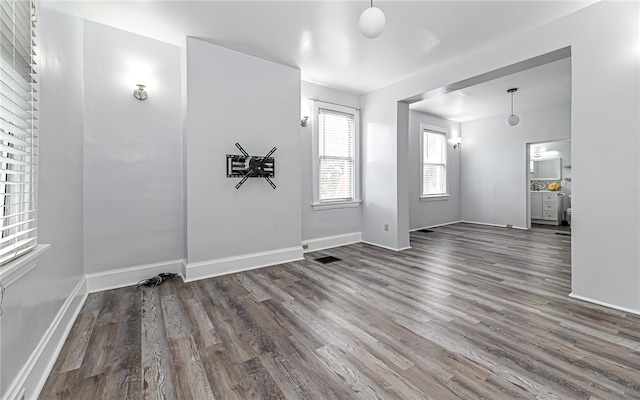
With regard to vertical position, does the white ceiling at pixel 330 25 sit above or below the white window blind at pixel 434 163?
above

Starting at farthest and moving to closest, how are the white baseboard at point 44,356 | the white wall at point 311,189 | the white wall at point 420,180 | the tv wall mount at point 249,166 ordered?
1. the white wall at point 420,180
2. the white wall at point 311,189
3. the tv wall mount at point 249,166
4. the white baseboard at point 44,356

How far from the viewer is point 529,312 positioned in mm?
2336

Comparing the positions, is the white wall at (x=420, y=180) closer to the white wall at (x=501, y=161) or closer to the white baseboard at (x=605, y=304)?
the white wall at (x=501, y=161)

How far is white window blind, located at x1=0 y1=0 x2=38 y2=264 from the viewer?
4.07 feet

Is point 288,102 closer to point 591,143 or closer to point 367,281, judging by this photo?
point 367,281

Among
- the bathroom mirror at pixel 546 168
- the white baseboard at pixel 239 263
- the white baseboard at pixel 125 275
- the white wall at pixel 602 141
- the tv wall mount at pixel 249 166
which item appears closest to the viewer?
the white wall at pixel 602 141

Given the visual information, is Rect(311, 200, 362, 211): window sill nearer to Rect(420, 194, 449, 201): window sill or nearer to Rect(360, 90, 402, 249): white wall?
Rect(360, 90, 402, 249): white wall

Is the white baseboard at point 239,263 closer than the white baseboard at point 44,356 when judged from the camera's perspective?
No

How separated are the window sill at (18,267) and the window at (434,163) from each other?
6.50 m

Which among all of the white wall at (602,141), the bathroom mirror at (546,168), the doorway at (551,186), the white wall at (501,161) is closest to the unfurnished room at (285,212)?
the white wall at (602,141)

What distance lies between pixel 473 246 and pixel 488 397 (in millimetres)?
3809

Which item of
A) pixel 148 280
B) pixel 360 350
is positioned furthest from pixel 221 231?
pixel 360 350

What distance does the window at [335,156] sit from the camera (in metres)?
4.59

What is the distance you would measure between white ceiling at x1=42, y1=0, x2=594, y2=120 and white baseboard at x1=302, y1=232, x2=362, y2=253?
8.84ft
